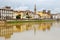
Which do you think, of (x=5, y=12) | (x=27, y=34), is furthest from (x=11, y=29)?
(x=5, y=12)

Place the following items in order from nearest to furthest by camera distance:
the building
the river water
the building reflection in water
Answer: the river water → the building reflection in water → the building

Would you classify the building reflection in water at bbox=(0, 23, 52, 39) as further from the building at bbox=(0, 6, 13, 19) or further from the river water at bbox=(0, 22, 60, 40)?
the building at bbox=(0, 6, 13, 19)

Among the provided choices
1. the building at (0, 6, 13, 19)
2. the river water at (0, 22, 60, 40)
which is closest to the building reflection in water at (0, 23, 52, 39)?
the river water at (0, 22, 60, 40)

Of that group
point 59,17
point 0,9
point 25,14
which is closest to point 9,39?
point 0,9

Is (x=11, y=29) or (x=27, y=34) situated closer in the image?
(x=27, y=34)

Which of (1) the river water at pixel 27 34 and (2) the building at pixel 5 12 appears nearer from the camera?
(1) the river water at pixel 27 34

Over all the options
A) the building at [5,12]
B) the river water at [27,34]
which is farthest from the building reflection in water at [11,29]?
the building at [5,12]

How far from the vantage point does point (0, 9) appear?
27.3 meters

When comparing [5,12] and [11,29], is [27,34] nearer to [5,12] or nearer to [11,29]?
[11,29]

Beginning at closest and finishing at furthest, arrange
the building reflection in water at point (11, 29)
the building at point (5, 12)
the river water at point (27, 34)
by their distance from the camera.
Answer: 1. the river water at point (27, 34)
2. the building reflection in water at point (11, 29)
3. the building at point (5, 12)

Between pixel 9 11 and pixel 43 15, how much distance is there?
14820 millimetres

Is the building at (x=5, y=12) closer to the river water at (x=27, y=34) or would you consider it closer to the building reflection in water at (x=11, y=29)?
the building reflection in water at (x=11, y=29)

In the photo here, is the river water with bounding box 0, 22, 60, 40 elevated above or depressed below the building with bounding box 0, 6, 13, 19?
below

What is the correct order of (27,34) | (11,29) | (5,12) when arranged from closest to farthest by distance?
(27,34), (11,29), (5,12)
